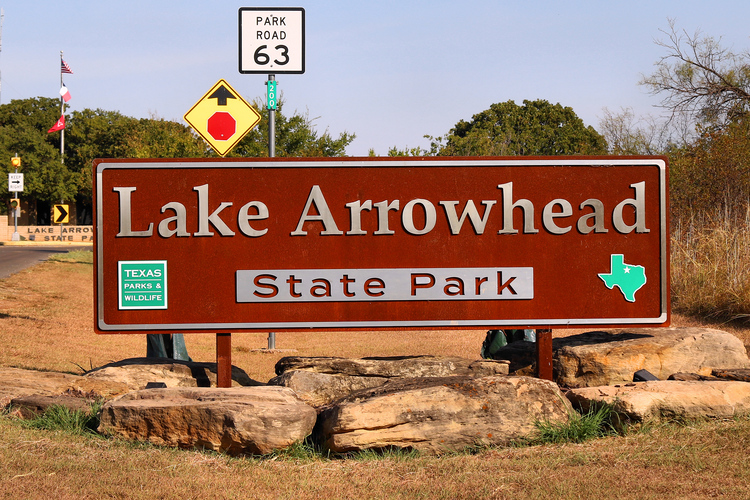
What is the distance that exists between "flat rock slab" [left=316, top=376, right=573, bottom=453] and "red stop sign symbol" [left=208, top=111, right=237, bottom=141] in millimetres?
5833

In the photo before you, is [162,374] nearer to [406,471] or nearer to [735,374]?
[406,471]

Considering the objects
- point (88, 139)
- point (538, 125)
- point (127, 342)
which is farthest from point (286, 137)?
point (88, 139)

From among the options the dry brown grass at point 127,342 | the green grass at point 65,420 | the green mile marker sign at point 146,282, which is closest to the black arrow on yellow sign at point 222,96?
the dry brown grass at point 127,342

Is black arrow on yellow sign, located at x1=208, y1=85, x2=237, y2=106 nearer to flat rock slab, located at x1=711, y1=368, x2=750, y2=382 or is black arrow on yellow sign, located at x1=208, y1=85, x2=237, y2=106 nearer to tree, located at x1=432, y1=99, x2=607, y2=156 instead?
flat rock slab, located at x1=711, y1=368, x2=750, y2=382

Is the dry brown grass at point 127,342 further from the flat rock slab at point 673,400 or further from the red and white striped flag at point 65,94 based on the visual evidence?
the red and white striped flag at point 65,94

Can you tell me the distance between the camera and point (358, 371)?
649cm

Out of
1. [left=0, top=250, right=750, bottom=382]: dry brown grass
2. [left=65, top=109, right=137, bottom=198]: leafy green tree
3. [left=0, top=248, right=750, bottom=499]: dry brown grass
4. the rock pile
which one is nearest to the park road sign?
[left=0, top=250, right=750, bottom=382]: dry brown grass

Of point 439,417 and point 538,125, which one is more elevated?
point 538,125

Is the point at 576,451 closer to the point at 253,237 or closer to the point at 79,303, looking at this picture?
the point at 253,237

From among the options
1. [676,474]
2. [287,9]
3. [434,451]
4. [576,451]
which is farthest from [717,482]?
[287,9]

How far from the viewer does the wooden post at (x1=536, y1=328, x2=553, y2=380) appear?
6270 mm

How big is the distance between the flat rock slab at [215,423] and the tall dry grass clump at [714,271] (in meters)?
9.42

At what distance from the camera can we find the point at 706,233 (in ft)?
51.3

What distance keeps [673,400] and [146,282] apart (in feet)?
14.7
